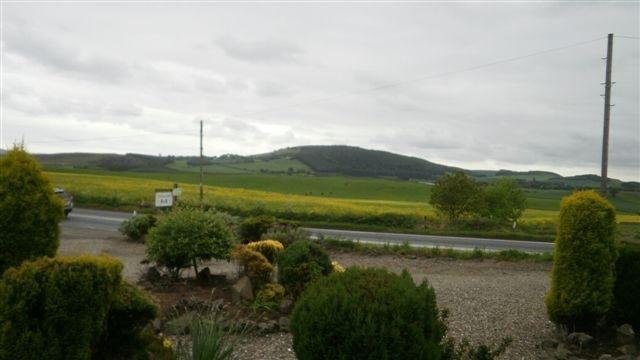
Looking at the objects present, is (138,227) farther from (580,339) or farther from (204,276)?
(580,339)

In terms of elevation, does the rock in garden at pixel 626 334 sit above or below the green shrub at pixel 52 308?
below

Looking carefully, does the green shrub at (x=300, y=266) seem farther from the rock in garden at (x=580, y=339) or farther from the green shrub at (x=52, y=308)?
the green shrub at (x=52, y=308)

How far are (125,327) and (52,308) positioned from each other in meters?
0.87

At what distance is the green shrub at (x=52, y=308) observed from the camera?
12.9 ft

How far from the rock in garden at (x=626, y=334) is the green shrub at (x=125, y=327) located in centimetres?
697

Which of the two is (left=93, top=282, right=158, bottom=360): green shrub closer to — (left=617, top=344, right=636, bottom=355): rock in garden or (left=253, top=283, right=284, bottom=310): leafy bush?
(left=253, top=283, right=284, bottom=310): leafy bush

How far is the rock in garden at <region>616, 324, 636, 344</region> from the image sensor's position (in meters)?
7.92

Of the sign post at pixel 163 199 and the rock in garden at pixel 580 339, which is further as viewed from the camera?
the sign post at pixel 163 199

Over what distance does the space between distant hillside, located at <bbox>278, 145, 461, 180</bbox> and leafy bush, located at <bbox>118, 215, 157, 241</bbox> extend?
6945 cm

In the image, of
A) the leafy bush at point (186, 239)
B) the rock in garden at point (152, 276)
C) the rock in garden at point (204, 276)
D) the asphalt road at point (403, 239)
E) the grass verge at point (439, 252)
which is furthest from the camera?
the asphalt road at point (403, 239)

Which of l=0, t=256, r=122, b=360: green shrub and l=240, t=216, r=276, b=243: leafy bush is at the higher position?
l=0, t=256, r=122, b=360: green shrub

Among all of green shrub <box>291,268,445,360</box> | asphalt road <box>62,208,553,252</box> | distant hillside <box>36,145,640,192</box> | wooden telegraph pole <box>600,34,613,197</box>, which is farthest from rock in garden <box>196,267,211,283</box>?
distant hillside <box>36,145,640,192</box>

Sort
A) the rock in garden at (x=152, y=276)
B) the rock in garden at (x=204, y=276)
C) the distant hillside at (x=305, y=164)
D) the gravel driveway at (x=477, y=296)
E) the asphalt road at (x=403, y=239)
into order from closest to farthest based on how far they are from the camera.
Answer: the gravel driveway at (x=477, y=296)
the rock in garden at (x=152, y=276)
the rock in garden at (x=204, y=276)
the asphalt road at (x=403, y=239)
the distant hillside at (x=305, y=164)

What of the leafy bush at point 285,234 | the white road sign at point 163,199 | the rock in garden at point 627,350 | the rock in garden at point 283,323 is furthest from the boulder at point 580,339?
the white road sign at point 163,199
